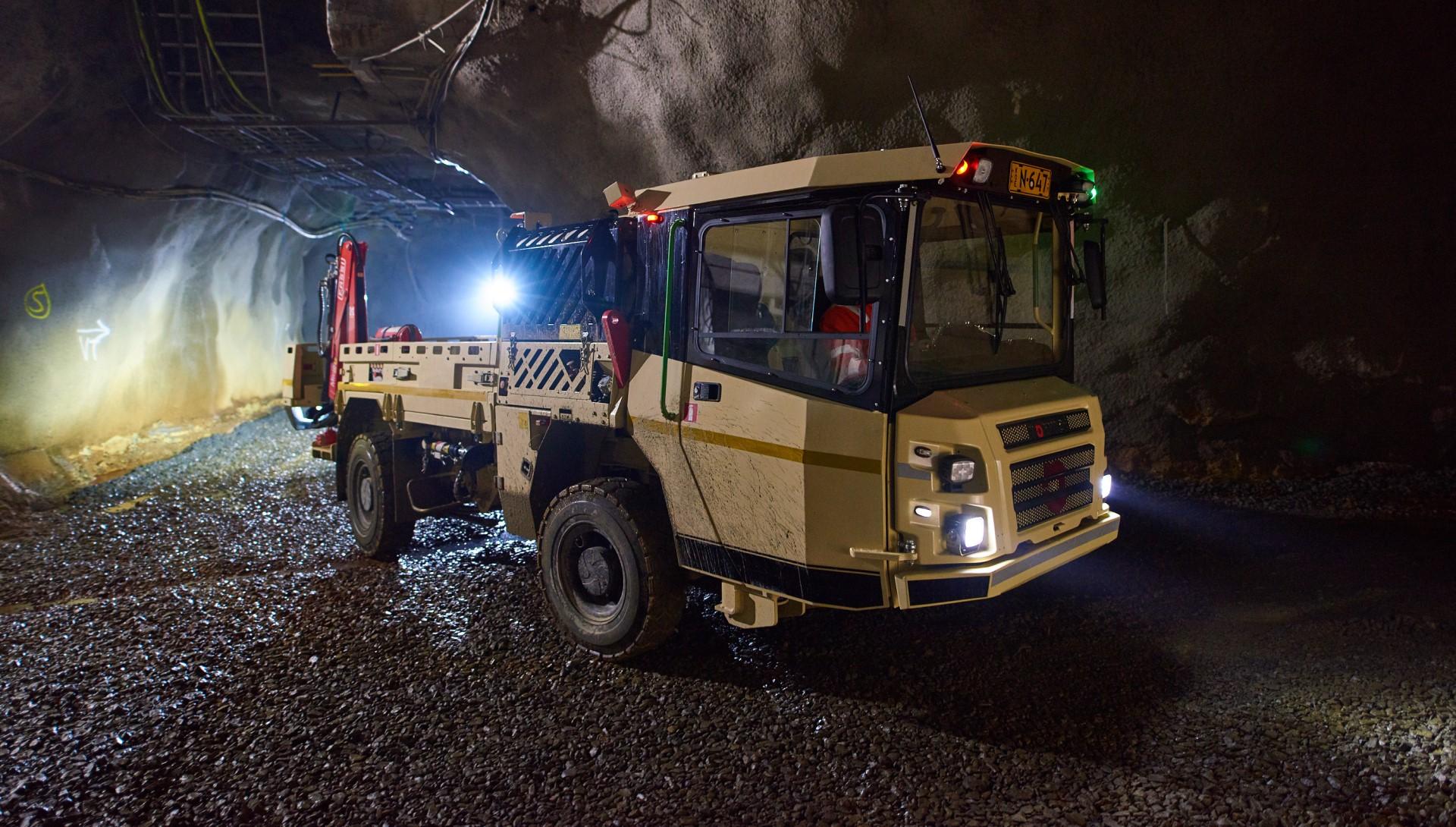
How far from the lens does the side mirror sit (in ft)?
14.7

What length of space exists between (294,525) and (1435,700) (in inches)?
336

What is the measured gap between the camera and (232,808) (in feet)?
10.9

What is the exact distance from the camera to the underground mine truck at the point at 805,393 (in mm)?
3564

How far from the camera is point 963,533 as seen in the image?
11.6ft

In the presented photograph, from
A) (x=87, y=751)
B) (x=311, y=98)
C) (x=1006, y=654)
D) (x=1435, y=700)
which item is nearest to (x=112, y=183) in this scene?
(x=311, y=98)

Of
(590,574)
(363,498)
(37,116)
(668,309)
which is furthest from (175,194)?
(668,309)

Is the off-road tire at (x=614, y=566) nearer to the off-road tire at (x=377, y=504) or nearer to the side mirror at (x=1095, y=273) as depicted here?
the off-road tire at (x=377, y=504)

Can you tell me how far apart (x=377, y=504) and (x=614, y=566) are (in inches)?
118

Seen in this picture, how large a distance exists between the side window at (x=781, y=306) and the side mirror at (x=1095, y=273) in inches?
61.7

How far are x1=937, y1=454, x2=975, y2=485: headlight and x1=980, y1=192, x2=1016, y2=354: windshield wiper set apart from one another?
2.64 ft

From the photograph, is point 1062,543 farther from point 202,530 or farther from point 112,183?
point 112,183

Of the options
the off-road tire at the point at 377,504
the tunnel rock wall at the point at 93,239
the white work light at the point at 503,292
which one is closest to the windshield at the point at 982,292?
the white work light at the point at 503,292

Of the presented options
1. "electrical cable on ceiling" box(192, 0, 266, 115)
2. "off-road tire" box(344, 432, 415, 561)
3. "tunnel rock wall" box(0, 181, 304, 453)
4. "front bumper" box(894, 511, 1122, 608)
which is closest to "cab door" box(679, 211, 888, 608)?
"front bumper" box(894, 511, 1122, 608)

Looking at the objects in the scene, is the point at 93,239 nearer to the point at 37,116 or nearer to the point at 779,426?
the point at 37,116
